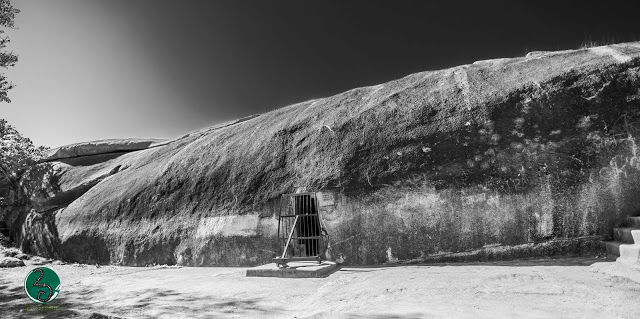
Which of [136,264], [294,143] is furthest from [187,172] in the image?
[294,143]

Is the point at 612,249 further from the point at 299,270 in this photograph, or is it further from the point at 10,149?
the point at 10,149

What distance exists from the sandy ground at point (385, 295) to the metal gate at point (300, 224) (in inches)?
52.8

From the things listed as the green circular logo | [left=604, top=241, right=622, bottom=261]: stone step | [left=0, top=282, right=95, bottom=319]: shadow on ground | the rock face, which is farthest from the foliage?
[left=604, top=241, right=622, bottom=261]: stone step

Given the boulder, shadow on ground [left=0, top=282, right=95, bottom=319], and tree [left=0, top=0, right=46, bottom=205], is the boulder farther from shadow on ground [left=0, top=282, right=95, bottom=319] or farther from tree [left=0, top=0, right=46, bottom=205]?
shadow on ground [left=0, top=282, right=95, bottom=319]

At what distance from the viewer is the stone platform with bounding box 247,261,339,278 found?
8.29 m

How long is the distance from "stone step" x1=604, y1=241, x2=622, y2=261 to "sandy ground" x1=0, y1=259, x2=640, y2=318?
356mm

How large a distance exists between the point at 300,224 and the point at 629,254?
641cm

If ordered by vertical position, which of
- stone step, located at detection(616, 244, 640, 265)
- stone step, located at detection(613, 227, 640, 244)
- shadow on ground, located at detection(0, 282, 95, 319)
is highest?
stone step, located at detection(613, 227, 640, 244)

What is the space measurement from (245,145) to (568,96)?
8338 millimetres

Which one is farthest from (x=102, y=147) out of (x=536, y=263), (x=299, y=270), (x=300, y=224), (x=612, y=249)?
(x=612, y=249)

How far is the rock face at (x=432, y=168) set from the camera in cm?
802

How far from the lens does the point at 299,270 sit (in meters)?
8.41

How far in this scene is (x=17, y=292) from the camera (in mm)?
9273

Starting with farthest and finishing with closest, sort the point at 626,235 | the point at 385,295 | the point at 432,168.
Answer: the point at 432,168 < the point at 626,235 < the point at 385,295
